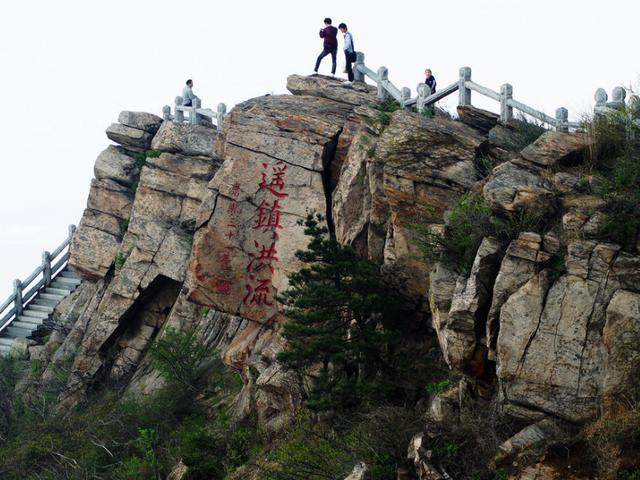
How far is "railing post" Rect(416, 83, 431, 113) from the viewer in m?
18.6

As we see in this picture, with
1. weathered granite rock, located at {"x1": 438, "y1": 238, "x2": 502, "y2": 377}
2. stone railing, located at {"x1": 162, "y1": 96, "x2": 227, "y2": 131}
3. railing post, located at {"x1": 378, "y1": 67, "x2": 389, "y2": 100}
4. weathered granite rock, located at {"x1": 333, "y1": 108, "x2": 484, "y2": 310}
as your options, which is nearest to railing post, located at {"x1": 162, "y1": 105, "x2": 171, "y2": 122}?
stone railing, located at {"x1": 162, "y1": 96, "x2": 227, "y2": 131}

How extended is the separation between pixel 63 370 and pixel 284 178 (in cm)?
798

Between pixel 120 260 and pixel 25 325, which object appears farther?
pixel 25 325

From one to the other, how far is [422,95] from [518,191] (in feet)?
16.5

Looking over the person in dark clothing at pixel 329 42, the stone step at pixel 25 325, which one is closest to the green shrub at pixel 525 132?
the person in dark clothing at pixel 329 42

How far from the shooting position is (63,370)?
23.7 meters

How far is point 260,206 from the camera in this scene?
19.4 m

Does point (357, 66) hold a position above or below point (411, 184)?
above

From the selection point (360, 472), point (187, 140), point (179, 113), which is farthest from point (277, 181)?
point (360, 472)

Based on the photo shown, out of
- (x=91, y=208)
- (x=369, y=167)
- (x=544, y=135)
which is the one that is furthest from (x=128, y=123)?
(x=544, y=135)

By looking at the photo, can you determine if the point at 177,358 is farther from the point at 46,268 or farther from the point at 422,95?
the point at 46,268

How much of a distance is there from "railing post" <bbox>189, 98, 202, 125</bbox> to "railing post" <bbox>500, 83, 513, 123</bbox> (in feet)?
31.5

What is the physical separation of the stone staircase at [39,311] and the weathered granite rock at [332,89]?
34.3 feet

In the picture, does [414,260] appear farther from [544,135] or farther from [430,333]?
[544,135]
